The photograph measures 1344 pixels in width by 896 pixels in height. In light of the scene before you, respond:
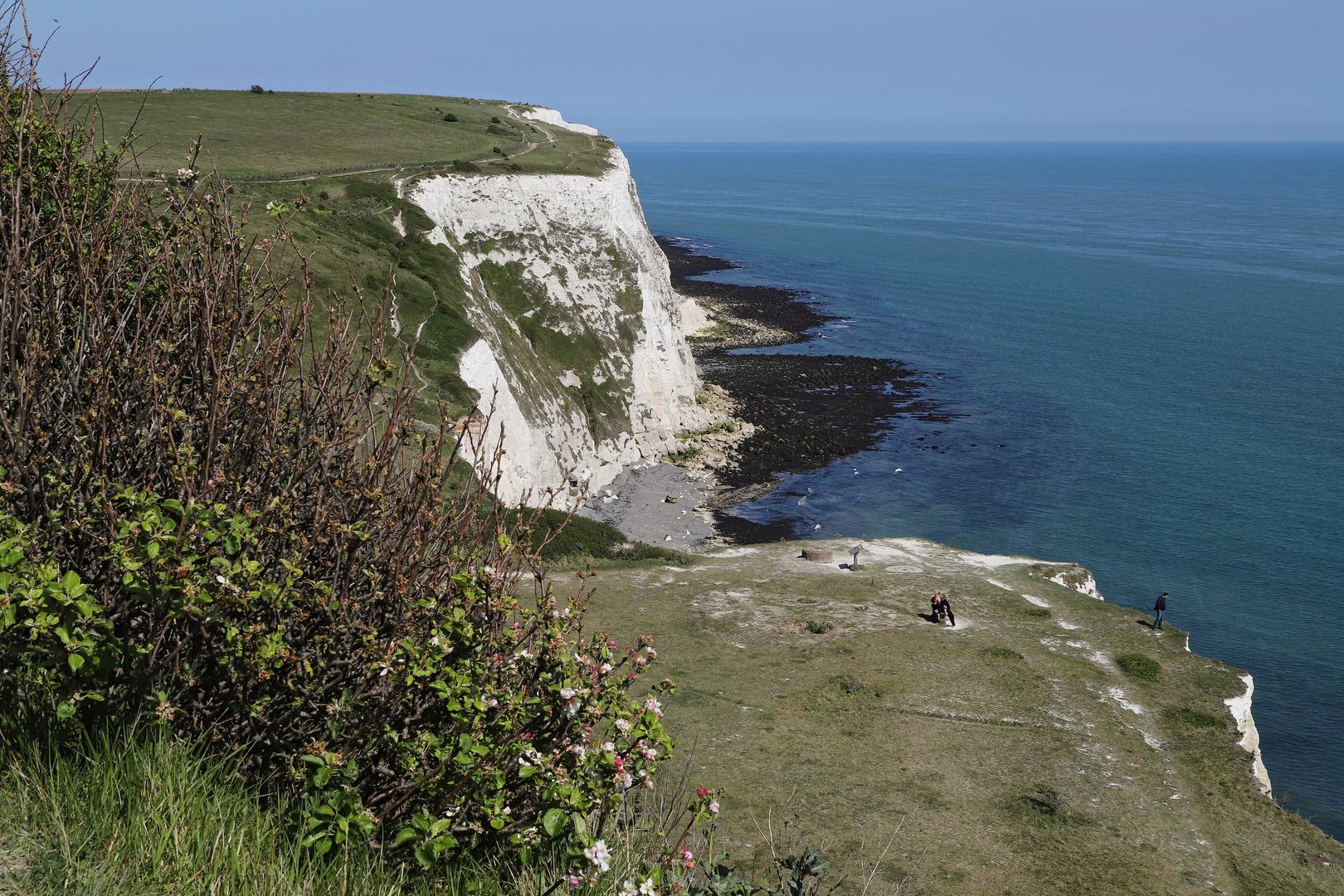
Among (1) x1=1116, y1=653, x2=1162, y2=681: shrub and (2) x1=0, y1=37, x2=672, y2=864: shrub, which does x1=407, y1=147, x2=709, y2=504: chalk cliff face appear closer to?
(1) x1=1116, y1=653, x2=1162, y2=681: shrub

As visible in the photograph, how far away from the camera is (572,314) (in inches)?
2685

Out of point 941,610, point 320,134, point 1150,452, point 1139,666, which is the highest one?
point 320,134

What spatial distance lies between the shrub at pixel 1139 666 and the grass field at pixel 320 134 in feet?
176

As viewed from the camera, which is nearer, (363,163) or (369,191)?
(369,191)

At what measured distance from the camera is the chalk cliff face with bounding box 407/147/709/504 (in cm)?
5766

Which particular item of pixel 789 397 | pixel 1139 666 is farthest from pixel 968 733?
pixel 789 397

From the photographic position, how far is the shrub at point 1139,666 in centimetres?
2986

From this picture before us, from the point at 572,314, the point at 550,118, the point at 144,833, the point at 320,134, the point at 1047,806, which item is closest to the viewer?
the point at 144,833

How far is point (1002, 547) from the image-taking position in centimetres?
5472

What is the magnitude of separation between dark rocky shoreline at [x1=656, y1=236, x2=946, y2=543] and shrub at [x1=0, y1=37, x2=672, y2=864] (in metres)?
46.6

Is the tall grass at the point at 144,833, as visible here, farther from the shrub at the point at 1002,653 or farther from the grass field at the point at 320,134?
the grass field at the point at 320,134

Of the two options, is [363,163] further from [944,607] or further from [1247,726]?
[1247,726]

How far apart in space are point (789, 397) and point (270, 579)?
3043 inches

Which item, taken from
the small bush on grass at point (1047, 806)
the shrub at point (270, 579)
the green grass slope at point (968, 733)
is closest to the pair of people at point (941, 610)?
the green grass slope at point (968, 733)
